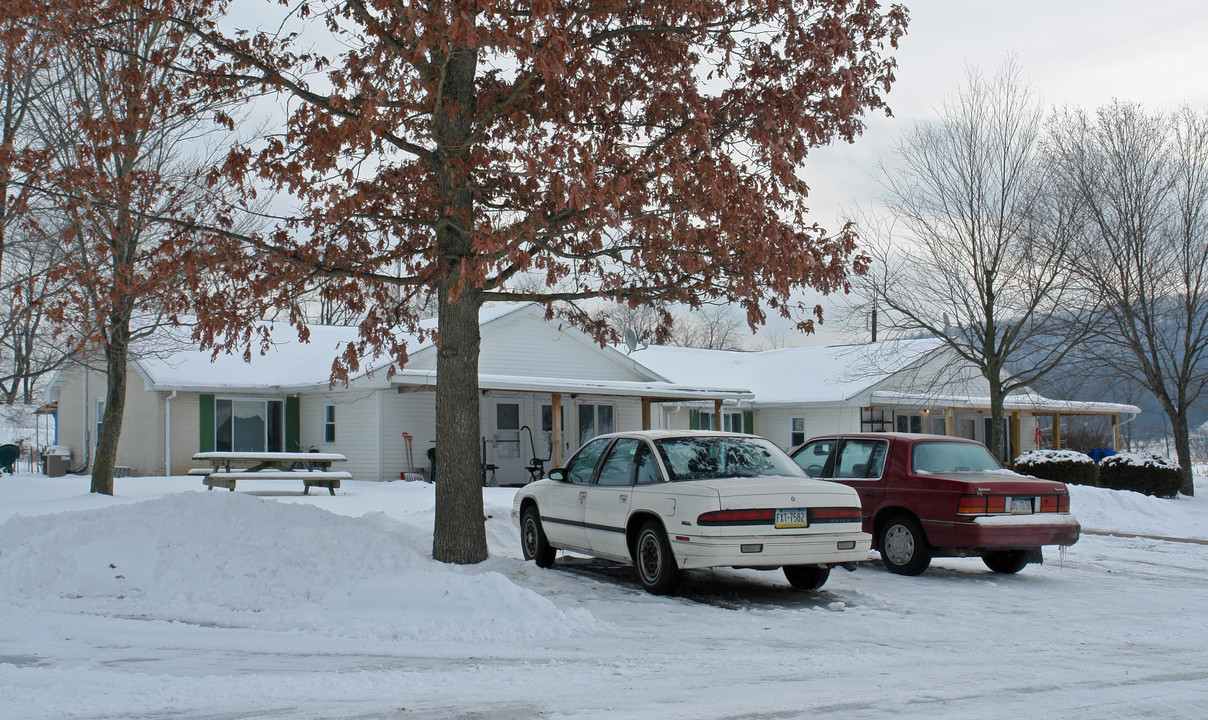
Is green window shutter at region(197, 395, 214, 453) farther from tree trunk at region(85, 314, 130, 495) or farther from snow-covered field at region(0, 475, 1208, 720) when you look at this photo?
snow-covered field at region(0, 475, 1208, 720)

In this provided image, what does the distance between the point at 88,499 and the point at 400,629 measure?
12297mm

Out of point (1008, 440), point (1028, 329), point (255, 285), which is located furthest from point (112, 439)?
point (1008, 440)

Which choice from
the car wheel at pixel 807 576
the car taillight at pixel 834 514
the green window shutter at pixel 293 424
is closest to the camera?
the car taillight at pixel 834 514

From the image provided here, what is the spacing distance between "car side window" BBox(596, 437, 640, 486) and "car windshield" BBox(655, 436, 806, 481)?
402 mm

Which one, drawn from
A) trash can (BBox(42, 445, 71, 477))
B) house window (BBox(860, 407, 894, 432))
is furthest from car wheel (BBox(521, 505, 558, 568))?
house window (BBox(860, 407, 894, 432))

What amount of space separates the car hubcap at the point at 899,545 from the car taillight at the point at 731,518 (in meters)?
3.03

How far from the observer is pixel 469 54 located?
10.3 m

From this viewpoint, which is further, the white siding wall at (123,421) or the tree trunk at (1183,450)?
the white siding wall at (123,421)

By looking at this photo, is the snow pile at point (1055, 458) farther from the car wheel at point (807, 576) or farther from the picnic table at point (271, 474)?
the car wheel at point (807, 576)

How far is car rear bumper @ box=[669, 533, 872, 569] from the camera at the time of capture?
854 centimetres

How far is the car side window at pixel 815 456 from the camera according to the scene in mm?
12312

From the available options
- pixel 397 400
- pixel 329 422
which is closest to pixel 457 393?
pixel 397 400

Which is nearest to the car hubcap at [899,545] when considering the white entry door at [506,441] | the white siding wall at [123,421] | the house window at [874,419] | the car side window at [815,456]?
the car side window at [815,456]

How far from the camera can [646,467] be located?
9.71 meters
